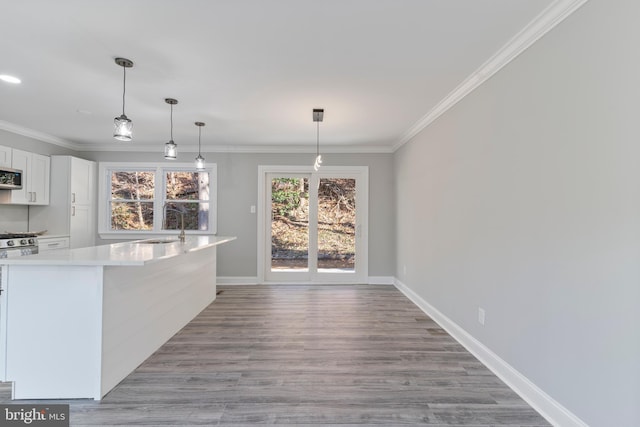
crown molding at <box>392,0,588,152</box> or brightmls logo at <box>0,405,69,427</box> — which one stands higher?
crown molding at <box>392,0,588,152</box>

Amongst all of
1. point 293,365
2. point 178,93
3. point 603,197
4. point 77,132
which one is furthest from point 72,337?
point 77,132

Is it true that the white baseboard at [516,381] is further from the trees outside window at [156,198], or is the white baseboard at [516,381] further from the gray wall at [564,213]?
the trees outside window at [156,198]

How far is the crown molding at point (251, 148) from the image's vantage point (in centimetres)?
534

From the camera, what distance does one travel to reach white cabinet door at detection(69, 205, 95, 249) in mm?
4797

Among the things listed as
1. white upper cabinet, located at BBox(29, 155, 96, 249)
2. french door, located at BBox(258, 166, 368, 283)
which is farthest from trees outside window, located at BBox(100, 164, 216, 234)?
french door, located at BBox(258, 166, 368, 283)

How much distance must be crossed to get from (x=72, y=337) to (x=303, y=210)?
380 cm

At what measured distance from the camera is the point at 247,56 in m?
2.41

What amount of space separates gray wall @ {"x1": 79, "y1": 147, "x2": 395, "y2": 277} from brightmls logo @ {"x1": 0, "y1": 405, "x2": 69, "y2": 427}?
3.46 meters

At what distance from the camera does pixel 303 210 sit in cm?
551

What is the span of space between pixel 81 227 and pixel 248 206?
2.60 m

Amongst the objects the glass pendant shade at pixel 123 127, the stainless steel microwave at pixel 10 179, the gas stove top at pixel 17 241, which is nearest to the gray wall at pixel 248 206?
the stainless steel microwave at pixel 10 179

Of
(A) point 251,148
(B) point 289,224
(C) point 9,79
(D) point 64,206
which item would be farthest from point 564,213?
(D) point 64,206

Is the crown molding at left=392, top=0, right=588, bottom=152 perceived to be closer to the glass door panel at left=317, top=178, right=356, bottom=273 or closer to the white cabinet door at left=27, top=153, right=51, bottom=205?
the glass door panel at left=317, top=178, right=356, bottom=273

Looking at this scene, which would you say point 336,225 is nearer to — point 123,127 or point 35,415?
point 123,127
